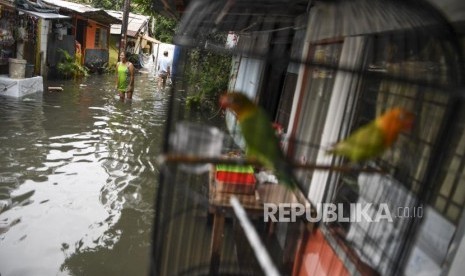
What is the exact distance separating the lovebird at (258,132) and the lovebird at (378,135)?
0.84ft

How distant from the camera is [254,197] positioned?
341cm

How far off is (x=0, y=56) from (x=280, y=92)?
8523 mm

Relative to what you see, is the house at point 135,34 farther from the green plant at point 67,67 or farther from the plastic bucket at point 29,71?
the plastic bucket at point 29,71

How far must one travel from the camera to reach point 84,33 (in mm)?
17438

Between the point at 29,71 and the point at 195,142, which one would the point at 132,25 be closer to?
the point at 29,71

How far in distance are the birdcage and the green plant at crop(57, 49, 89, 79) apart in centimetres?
1172

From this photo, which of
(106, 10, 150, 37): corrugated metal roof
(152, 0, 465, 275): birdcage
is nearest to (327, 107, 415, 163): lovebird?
(152, 0, 465, 275): birdcage

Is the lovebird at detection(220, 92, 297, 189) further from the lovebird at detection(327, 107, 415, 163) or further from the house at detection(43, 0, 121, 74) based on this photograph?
the house at detection(43, 0, 121, 74)

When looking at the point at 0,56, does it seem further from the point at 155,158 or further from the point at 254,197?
the point at 254,197

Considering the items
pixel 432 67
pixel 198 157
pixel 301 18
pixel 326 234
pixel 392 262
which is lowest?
pixel 326 234

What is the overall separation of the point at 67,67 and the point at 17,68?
4351 mm

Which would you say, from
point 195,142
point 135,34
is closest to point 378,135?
point 195,142

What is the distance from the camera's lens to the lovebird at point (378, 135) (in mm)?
1403

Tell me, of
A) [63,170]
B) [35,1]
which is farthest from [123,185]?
[35,1]
